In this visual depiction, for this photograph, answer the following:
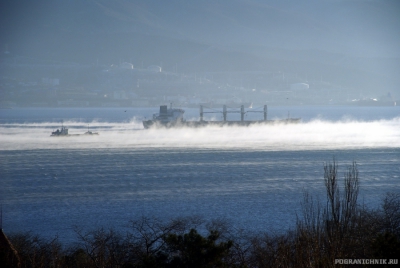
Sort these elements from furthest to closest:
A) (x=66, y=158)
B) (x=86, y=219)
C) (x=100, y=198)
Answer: (x=66, y=158) → (x=100, y=198) → (x=86, y=219)

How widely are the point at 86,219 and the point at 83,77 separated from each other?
545ft

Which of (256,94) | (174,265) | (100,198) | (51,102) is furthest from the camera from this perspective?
(256,94)

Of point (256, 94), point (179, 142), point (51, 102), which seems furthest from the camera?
point (256, 94)

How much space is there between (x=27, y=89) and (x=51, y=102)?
37.1ft

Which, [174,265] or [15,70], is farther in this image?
[15,70]

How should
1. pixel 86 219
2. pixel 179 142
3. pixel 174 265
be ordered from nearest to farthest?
pixel 174 265
pixel 86 219
pixel 179 142

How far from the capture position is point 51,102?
160875 millimetres

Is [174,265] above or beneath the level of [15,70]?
beneath

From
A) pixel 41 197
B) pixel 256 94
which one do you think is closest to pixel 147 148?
pixel 41 197

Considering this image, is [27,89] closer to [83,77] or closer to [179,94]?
[83,77]

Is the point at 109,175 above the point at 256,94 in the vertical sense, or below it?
below

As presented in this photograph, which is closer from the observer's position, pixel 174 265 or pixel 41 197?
pixel 174 265

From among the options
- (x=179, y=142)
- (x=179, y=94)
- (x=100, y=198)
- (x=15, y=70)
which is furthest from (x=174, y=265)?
(x=15, y=70)

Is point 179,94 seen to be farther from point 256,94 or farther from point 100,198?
point 100,198
